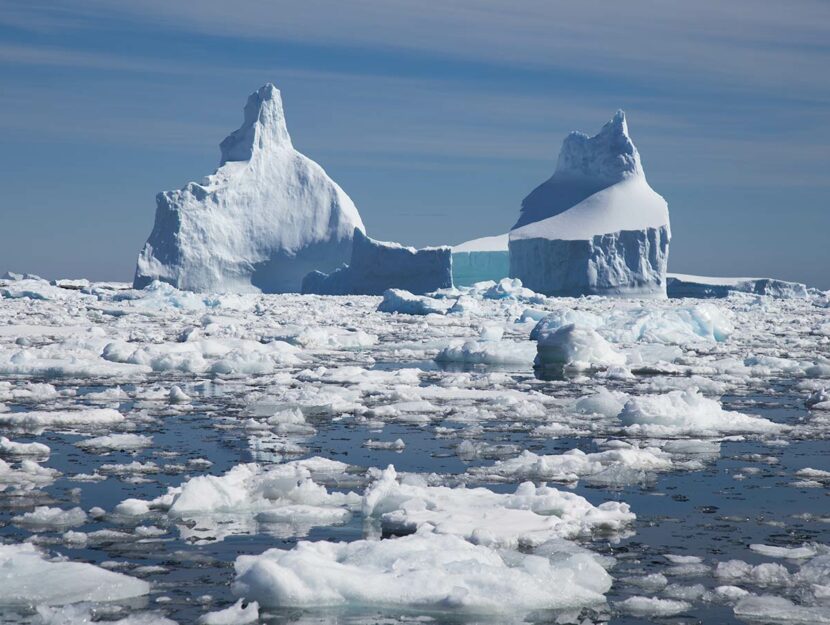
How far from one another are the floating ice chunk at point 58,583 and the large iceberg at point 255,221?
3979 cm

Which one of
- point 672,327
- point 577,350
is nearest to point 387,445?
point 577,350

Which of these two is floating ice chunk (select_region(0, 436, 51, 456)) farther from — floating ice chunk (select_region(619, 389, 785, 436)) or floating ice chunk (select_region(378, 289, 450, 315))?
floating ice chunk (select_region(378, 289, 450, 315))

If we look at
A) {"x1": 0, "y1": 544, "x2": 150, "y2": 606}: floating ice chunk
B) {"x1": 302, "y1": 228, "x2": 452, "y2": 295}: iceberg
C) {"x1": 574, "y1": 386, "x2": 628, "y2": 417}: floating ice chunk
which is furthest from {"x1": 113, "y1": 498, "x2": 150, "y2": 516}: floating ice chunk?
{"x1": 302, "y1": 228, "x2": 452, "y2": 295}: iceberg

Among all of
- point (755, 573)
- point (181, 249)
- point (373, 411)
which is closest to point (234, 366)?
point (373, 411)

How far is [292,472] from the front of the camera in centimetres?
635

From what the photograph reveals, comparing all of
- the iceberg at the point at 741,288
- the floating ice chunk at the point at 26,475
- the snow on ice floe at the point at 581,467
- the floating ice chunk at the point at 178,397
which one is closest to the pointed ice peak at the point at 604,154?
the iceberg at the point at 741,288

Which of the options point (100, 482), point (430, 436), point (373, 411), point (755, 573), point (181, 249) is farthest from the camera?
point (181, 249)

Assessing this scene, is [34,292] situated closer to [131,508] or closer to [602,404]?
[602,404]

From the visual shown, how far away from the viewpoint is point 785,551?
4887 mm

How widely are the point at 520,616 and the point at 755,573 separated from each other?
3.86ft

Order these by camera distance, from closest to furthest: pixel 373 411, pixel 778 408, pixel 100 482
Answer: pixel 100 482
pixel 373 411
pixel 778 408

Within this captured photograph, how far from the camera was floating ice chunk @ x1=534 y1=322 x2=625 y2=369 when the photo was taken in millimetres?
14758

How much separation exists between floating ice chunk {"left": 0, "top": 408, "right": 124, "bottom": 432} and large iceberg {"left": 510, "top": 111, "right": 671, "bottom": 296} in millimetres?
36169

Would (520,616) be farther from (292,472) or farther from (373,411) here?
(373,411)
